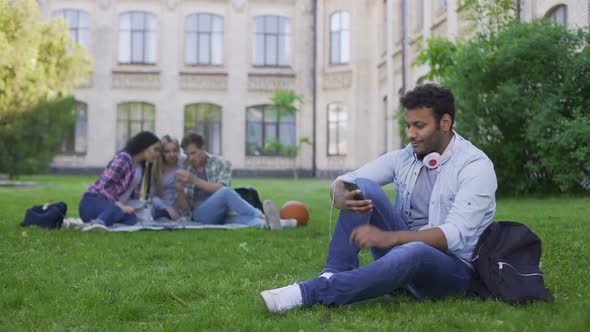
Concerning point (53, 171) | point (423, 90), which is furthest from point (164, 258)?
point (53, 171)

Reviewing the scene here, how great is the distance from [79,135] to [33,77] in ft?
42.8

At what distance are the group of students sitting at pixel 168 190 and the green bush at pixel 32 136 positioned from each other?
49.3ft

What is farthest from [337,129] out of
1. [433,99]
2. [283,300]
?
[283,300]

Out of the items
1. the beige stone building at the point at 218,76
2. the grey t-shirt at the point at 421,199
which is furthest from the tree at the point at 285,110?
the grey t-shirt at the point at 421,199

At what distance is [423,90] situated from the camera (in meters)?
4.25

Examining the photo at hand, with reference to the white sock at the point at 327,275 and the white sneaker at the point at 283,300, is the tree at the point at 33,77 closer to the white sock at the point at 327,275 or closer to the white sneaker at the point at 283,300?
the white sock at the point at 327,275

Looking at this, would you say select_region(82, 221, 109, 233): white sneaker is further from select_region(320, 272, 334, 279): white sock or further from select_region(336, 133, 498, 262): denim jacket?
select_region(320, 272, 334, 279): white sock

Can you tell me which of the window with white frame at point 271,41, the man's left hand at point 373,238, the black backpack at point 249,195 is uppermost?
the window with white frame at point 271,41

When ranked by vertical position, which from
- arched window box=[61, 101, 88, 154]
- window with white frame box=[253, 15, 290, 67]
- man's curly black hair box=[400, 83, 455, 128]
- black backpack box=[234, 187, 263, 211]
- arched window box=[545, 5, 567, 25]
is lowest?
black backpack box=[234, 187, 263, 211]

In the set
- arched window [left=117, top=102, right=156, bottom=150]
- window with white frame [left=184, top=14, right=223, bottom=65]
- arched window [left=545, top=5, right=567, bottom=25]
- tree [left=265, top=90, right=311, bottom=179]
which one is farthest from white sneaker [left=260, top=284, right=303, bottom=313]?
window with white frame [left=184, top=14, right=223, bottom=65]

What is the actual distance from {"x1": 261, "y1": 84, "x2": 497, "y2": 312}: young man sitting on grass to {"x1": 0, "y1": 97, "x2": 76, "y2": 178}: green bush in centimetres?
2061

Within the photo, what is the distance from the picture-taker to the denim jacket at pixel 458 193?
405cm

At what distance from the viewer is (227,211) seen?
977cm

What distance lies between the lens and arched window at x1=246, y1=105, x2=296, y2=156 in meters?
36.0
